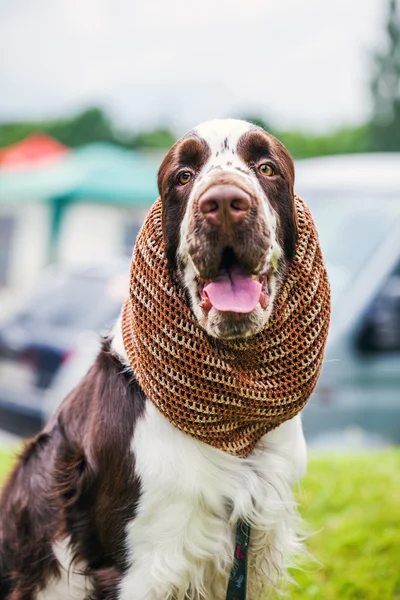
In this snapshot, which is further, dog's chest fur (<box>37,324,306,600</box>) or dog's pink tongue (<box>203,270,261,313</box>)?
dog's chest fur (<box>37,324,306,600</box>)

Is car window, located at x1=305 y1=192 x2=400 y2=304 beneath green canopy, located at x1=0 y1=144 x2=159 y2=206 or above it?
above

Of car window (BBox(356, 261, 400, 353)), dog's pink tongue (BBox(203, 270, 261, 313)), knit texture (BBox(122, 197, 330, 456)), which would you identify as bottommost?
car window (BBox(356, 261, 400, 353))

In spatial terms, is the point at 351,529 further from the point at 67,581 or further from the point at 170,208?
the point at 170,208

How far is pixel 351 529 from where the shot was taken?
354 cm

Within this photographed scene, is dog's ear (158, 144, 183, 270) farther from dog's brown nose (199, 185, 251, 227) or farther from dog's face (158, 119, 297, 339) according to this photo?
dog's brown nose (199, 185, 251, 227)

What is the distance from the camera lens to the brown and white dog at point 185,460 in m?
2.00

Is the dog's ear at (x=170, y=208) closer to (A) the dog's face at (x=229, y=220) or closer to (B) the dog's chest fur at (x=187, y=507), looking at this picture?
(A) the dog's face at (x=229, y=220)

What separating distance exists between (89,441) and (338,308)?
4004mm

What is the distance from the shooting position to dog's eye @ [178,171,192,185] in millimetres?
2150

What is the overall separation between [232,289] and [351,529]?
1.95 m

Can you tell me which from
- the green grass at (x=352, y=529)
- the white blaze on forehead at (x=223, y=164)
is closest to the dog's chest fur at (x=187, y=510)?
the green grass at (x=352, y=529)

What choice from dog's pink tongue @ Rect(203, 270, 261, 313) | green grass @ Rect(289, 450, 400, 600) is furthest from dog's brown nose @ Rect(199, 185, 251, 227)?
green grass @ Rect(289, 450, 400, 600)

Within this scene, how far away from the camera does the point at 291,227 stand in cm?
216

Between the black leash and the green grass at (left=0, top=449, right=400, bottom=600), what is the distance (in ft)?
1.44
